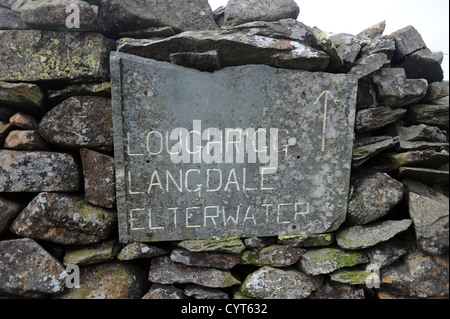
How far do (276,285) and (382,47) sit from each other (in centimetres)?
267

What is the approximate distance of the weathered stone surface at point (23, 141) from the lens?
2311 mm

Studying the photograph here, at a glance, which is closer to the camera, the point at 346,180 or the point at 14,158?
the point at 14,158

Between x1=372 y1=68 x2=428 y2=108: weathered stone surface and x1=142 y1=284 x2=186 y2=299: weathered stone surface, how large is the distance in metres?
2.84

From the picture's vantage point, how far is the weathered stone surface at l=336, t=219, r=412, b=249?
94.1 inches

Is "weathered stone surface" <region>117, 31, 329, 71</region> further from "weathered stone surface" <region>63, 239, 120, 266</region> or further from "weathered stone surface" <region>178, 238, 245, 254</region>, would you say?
"weathered stone surface" <region>63, 239, 120, 266</region>

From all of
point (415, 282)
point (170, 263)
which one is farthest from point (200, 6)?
point (415, 282)

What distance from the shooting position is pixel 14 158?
2301 mm

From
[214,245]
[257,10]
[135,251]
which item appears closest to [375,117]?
[257,10]

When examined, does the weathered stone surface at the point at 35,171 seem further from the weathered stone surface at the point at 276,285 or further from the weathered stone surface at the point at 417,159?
the weathered stone surface at the point at 417,159

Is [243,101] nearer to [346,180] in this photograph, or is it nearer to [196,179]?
[196,179]

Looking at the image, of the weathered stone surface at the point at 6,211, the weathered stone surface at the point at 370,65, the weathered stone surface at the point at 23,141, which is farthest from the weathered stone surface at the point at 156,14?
the weathered stone surface at the point at 6,211

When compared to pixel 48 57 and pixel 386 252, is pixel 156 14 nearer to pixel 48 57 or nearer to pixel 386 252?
pixel 48 57

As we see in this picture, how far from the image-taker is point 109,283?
96.3 inches

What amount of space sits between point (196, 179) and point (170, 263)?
0.91 metres
